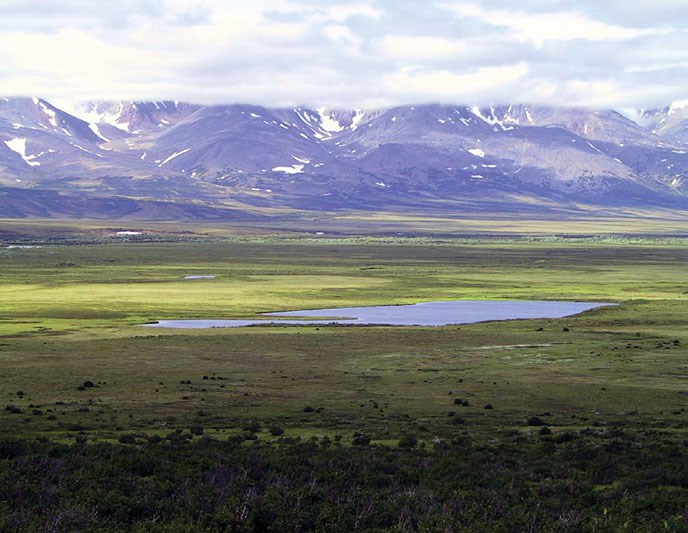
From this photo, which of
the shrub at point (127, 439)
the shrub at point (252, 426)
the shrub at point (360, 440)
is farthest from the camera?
the shrub at point (252, 426)

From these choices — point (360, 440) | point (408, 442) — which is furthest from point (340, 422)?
point (408, 442)

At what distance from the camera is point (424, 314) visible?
331ft

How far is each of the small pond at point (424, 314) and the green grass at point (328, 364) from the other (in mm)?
4397

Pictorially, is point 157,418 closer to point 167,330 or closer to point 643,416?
point 643,416

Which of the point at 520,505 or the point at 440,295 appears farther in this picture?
the point at 440,295

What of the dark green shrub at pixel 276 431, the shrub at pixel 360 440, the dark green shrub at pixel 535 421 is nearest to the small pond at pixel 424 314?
the dark green shrub at pixel 535 421

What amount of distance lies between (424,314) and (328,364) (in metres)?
41.1

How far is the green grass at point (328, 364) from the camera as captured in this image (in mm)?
40281

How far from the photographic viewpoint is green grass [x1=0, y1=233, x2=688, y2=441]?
1586 inches

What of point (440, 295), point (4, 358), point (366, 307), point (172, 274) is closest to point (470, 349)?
point (4, 358)

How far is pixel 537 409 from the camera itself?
4369 cm

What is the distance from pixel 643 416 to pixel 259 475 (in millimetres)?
21336

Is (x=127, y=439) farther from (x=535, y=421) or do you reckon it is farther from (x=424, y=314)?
(x=424, y=314)

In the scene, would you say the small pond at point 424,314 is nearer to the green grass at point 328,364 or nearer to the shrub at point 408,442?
→ the green grass at point 328,364
